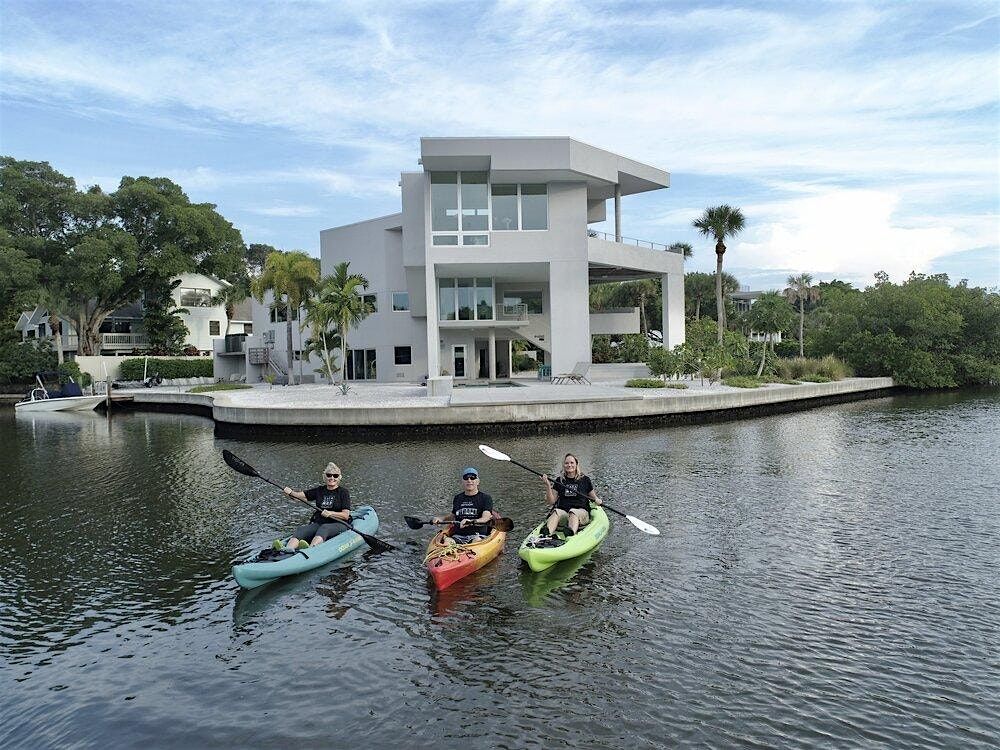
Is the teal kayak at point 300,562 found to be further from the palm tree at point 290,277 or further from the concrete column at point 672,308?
the concrete column at point 672,308

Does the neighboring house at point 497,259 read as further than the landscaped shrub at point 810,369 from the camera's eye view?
No

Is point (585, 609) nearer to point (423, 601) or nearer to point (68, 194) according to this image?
point (423, 601)

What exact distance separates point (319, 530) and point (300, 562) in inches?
41.1

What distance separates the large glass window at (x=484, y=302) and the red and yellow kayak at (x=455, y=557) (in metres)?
29.2

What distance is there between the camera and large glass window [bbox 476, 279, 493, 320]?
3972 cm

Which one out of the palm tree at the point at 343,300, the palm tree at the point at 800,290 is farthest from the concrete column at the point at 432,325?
the palm tree at the point at 800,290

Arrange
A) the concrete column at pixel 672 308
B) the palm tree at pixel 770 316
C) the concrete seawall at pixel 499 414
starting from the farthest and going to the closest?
the palm tree at pixel 770 316 → the concrete column at pixel 672 308 → the concrete seawall at pixel 499 414

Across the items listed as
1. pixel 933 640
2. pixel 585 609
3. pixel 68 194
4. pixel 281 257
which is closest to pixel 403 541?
pixel 585 609

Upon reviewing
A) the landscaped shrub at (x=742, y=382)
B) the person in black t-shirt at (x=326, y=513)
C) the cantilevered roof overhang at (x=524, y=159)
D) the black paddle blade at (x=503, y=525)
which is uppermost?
Result: the cantilevered roof overhang at (x=524, y=159)

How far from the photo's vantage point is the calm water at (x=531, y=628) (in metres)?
6.62

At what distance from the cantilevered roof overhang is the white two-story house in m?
0.05

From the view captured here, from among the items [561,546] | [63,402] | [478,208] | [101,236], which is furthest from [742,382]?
[101,236]

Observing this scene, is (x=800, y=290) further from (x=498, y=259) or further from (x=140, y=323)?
(x=140, y=323)

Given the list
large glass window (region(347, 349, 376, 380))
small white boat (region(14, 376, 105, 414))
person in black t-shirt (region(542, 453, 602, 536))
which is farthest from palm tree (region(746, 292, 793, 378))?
small white boat (region(14, 376, 105, 414))
